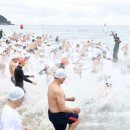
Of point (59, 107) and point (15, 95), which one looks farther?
point (59, 107)

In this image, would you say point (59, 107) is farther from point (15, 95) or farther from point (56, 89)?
point (15, 95)

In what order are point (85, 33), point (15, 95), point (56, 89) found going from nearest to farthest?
point (15, 95)
point (56, 89)
point (85, 33)

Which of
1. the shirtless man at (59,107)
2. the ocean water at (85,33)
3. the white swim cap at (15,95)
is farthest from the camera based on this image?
the ocean water at (85,33)

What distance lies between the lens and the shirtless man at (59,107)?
675 centimetres

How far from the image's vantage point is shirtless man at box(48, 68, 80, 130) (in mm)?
6746

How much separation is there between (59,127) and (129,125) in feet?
11.9

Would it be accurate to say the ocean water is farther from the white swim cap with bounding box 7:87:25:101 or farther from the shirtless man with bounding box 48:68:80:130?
the white swim cap with bounding box 7:87:25:101

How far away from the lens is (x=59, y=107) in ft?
22.2

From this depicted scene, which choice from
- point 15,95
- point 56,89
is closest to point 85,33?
point 56,89

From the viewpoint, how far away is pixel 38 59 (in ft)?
80.3

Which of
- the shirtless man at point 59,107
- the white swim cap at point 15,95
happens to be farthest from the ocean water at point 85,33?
the white swim cap at point 15,95

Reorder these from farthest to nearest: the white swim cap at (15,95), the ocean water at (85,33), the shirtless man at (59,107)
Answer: the ocean water at (85,33) < the shirtless man at (59,107) < the white swim cap at (15,95)

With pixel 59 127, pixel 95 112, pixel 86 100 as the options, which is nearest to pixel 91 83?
→ pixel 86 100

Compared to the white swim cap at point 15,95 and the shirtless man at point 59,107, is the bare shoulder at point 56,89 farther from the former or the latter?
the white swim cap at point 15,95
